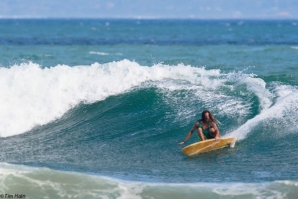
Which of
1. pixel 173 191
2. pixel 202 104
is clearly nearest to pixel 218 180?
pixel 173 191

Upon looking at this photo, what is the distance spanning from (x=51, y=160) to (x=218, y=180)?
4.24 m

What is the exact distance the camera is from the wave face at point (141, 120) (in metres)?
15.0

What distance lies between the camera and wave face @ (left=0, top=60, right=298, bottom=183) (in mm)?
14953

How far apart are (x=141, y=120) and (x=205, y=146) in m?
4.06

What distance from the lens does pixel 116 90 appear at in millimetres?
22266

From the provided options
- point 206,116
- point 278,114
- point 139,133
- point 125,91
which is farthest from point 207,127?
point 125,91

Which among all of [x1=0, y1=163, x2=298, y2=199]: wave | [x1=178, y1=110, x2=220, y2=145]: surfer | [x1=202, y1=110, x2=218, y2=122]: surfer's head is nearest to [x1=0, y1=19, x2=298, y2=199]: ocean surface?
[x1=0, y1=163, x2=298, y2=199]: wave

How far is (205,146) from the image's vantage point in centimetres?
1587

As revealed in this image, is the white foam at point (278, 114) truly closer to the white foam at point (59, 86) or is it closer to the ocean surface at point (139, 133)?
the ocean surface at point (139, 133)

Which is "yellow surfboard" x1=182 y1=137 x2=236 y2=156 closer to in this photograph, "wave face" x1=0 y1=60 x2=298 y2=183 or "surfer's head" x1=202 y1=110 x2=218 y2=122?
"wave face" x1=0 y1=60 x2=298 y2=183

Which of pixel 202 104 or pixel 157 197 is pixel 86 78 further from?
pixel 157 197

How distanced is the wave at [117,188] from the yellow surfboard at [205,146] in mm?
2288

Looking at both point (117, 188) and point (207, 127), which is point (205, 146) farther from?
point (117, 188)

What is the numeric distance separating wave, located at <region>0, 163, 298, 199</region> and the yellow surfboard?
2.29 m
